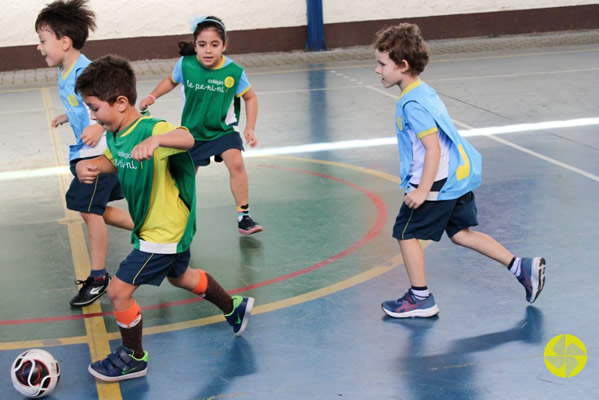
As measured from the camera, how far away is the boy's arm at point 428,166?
4066 mm

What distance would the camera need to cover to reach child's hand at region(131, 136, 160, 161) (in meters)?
3.42

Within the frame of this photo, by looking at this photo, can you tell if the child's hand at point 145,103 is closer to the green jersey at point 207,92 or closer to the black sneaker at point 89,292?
the green jersey at point 207,92

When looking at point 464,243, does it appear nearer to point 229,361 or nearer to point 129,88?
point 229,361

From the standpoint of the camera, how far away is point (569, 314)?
13.8 ft

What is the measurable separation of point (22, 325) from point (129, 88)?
1.57 metres

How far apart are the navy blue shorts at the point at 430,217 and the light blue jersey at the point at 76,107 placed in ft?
6.01

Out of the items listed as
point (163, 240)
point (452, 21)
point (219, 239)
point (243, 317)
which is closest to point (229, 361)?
point (243, 317)

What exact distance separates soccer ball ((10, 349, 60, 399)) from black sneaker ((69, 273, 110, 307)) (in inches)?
40.8

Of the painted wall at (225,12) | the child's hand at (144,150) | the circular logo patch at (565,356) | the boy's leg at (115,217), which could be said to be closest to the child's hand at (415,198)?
the circular logo patch at (565,356)

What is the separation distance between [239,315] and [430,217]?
1115 mm

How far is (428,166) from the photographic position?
407cm

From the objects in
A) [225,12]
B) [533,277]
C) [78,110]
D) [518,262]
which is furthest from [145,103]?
[225,12]

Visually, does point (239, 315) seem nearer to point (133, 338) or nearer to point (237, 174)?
point (133, 338)

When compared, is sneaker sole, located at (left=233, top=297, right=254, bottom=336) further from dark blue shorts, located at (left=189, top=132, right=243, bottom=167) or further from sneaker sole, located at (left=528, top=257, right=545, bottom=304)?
dark blue shorts, located at (left=189, top=132, right=243, bottom=167)
